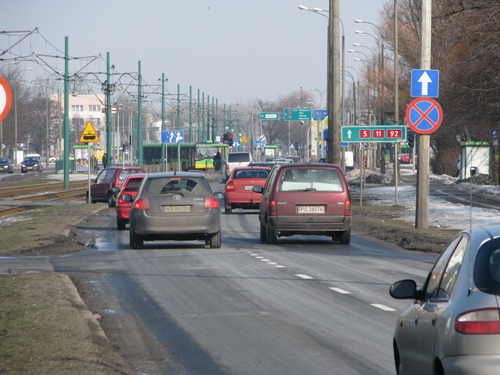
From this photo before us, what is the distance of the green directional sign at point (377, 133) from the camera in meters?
36.9

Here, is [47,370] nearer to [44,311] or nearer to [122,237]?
[44,311]

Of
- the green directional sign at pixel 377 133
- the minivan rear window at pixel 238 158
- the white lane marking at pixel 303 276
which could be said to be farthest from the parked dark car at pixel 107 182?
the minivan rear window at pixel 238 158

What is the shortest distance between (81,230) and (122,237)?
2921 mm

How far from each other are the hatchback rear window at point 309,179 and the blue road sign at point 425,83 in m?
3.04

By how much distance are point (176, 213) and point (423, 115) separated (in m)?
6.62

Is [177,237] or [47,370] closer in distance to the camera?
[47,370]

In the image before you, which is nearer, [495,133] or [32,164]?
[495,133]

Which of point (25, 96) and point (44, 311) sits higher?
point (25, 96)

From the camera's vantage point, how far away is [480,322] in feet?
16.5

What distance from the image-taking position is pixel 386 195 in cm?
4884

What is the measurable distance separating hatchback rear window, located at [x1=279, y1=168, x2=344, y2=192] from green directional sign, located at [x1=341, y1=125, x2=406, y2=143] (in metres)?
14.5

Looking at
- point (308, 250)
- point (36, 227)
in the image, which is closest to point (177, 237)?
point (308, 250)

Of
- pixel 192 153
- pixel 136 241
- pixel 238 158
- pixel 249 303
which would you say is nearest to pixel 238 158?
pixel 238 158

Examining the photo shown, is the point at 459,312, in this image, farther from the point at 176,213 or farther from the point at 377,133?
the point at 377,133
